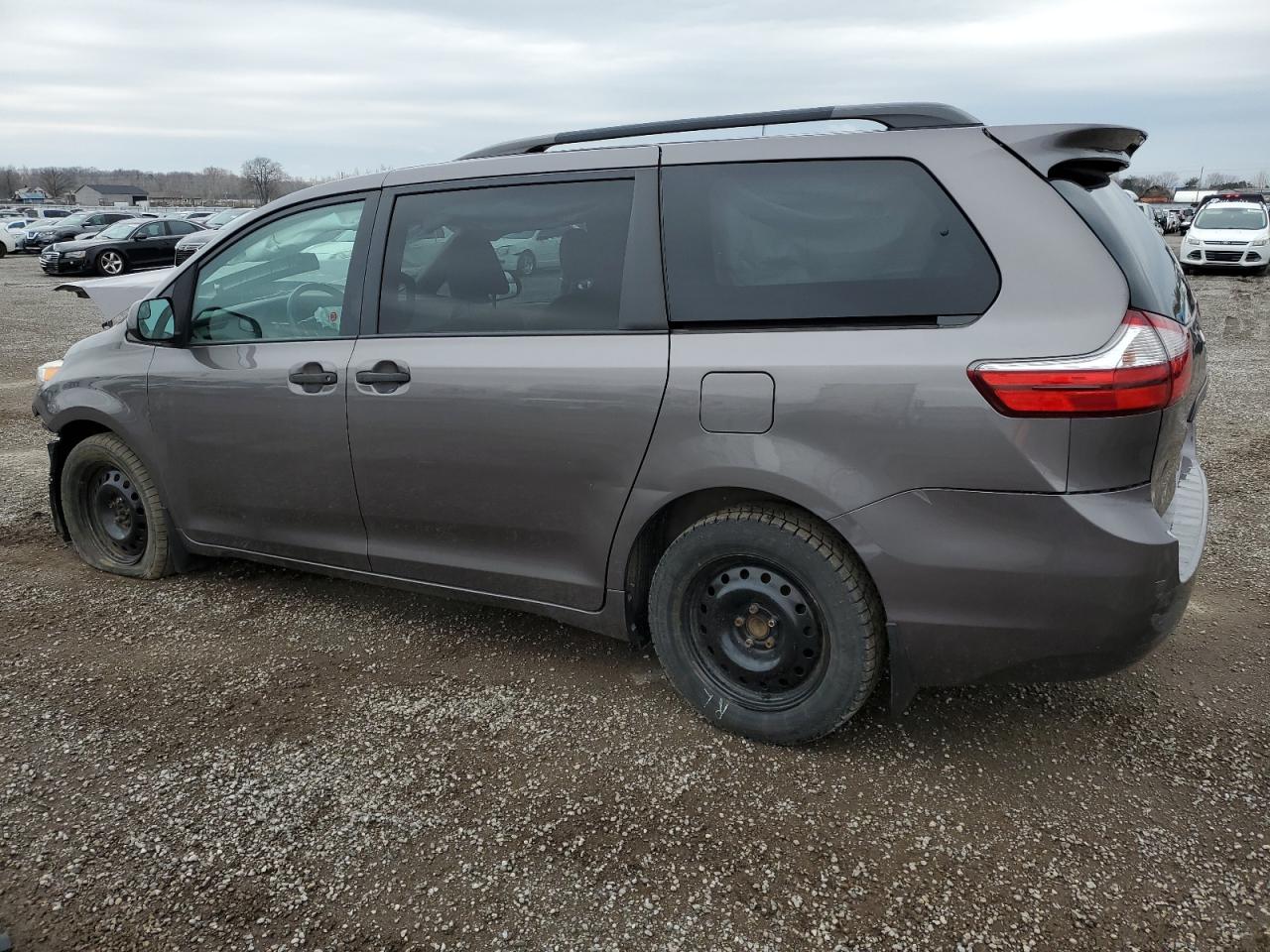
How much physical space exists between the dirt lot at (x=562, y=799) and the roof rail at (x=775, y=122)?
1825mm

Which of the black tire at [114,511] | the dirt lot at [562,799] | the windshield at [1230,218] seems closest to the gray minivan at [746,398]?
the dirt lot at [562,799]

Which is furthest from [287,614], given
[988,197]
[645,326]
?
[988,197]

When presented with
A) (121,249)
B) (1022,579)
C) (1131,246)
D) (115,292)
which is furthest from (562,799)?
(121,249)

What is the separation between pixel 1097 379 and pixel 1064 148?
0.67m

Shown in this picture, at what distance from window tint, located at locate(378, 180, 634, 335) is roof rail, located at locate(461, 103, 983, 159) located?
26 centimetres

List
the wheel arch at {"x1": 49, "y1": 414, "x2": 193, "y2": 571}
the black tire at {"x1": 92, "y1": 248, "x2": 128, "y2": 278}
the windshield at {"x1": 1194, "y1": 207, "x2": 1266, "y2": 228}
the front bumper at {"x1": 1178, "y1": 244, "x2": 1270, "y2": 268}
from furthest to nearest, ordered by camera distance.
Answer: the black tire at {"x1": 92, "y1": 248, "x2": 128, "y2": 278}, the windshield at {"x1": 1194, "y1": 207, "x2": 1266, "y2": 228}, the front bumper at {"x1": 1178, "y1": 244, "x2": 1270, "y2": 268}, the wheel arch at {"x1": 49, "y1": 414, "x2": 193, "y2": 571}

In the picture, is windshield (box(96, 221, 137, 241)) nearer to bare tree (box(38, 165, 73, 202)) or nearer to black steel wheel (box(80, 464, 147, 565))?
black steel wheel (box(80, 464, 147, 565))

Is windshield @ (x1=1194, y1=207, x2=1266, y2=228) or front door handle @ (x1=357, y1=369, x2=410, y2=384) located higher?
windshield @ (x1=1194, y1=207, x2=1266, y2=228)

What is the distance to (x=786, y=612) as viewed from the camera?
272 cm

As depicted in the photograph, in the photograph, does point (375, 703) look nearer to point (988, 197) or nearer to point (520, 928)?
point (520, 928)

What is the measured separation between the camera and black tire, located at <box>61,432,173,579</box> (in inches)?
159

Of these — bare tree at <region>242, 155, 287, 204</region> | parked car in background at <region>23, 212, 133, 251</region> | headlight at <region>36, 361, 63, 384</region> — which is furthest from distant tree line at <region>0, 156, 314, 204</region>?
headlight at <region>36, 361, 63, 384</region>

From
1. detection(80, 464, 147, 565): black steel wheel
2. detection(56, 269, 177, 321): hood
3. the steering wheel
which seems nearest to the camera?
the steering wheel

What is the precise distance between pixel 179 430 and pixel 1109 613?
3.40 m
